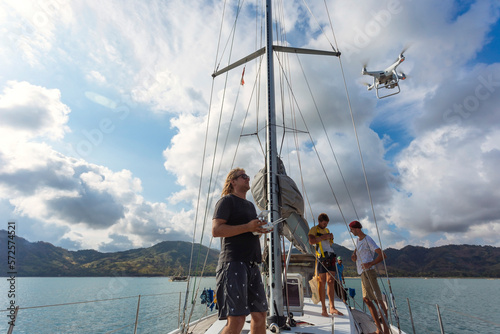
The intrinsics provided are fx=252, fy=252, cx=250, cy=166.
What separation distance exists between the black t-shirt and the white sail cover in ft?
6.87

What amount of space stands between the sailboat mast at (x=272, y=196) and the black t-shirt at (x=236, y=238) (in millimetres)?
1621

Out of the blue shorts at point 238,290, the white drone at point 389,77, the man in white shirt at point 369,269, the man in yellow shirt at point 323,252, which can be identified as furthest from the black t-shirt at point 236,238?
the white drone at point 389,77

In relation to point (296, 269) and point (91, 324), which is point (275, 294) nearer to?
point (296, 269)

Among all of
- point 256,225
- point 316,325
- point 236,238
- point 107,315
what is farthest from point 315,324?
point 107,315

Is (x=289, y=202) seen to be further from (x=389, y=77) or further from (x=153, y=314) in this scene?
(x=153, y=314)

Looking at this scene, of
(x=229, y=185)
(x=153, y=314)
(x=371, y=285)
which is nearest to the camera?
(x=229, y=185)

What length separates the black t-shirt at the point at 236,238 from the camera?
218 cm

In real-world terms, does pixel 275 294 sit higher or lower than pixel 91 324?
higher

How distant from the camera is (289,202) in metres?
4.88

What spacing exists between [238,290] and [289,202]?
2.94 meters

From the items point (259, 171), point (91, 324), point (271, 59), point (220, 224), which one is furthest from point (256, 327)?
point (91, 324)

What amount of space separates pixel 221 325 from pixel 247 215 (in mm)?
2403

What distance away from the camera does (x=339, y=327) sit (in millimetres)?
3646

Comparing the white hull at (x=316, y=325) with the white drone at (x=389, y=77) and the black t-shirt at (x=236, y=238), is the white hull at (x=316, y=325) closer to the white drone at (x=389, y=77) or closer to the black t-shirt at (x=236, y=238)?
the black t-shirt at (x=236, y=238)
